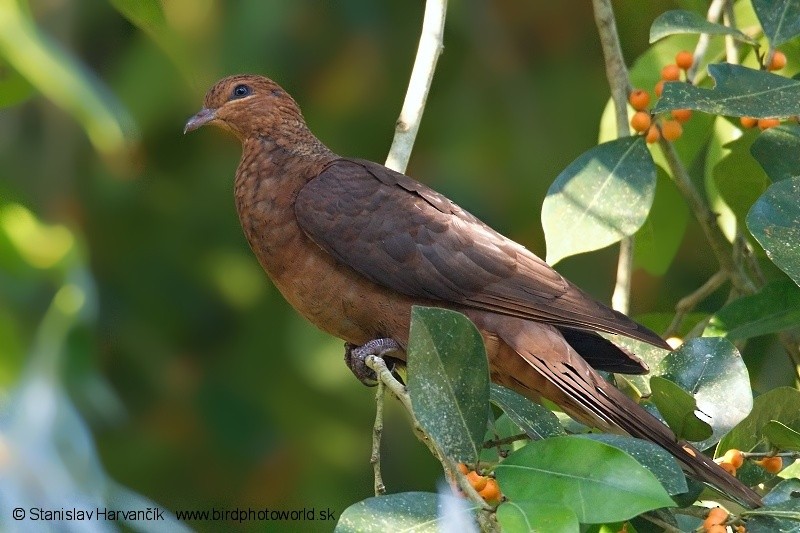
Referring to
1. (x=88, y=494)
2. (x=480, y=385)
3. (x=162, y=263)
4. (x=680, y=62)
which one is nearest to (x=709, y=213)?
(x=680, y=62)

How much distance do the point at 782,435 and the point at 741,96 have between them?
787 millimetres

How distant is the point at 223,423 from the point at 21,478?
384 cm

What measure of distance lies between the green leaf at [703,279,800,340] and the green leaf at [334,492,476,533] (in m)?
1.07

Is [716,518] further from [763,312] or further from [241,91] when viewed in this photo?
[241,91]

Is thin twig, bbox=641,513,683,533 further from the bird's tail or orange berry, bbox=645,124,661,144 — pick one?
orange berry, bbox=645,124,661,144

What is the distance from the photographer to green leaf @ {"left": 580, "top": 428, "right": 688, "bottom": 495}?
1.92 meters

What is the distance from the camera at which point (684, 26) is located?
2.63m

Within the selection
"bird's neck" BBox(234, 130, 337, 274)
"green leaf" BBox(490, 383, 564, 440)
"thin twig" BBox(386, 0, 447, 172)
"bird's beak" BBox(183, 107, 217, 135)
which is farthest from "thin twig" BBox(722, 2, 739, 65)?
"bird's beak" BBox(183, 107, 217, 135)

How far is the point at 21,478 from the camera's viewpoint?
1408 millimetres

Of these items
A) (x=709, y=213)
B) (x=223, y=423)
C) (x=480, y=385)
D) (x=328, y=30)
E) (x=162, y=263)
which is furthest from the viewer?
(x=328, y=30)

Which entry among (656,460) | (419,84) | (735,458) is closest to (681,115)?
(419,84)

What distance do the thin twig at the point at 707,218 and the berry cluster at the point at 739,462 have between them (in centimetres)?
69

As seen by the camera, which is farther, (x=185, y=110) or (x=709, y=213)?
(x=185, y=110)

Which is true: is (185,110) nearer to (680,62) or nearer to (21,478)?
(680,62)
